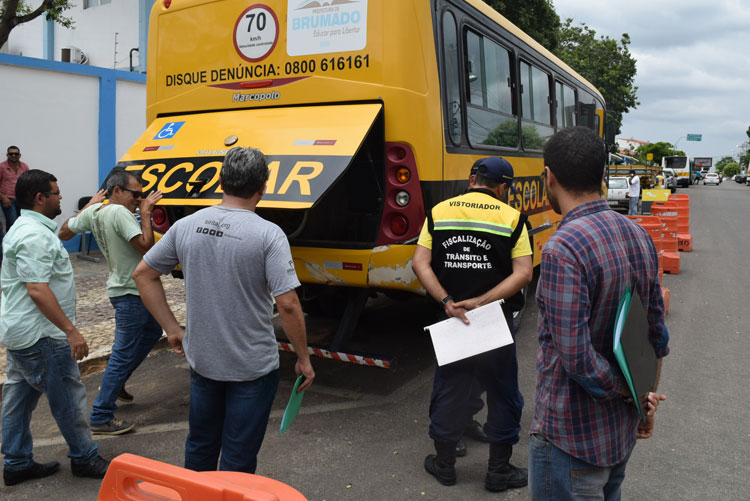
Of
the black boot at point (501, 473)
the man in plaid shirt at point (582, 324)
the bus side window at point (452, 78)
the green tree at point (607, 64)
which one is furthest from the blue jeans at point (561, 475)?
the green tree at point (607, 64)

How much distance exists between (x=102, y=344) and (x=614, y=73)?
126ft

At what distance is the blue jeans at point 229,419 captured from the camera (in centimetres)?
285

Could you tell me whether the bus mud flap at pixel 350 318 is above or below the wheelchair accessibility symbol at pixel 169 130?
below

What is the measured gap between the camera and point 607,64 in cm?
3950

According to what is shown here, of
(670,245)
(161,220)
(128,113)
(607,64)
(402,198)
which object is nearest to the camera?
(402,198)

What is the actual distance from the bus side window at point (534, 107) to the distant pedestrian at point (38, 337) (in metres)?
5.04

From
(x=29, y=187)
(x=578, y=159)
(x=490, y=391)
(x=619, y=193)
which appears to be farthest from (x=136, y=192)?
(x=619, y=193)

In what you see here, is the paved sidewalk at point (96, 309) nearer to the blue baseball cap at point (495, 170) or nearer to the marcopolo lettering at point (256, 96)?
the marcopolo lettering at point (256, 96)

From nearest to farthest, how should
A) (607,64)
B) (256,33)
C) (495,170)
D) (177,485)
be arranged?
(177,485)
(495,170)
(256,33)
(607,64)

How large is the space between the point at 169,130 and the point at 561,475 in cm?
441

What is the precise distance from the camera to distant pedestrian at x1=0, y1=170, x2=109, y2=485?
3.55 metres

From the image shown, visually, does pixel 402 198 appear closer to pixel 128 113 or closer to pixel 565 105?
pixel 565 105

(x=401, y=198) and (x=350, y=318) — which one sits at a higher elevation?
(x=401, y=198)

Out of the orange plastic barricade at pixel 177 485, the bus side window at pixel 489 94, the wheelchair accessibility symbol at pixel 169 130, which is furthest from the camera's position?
the bus side window at pixel 489 94
